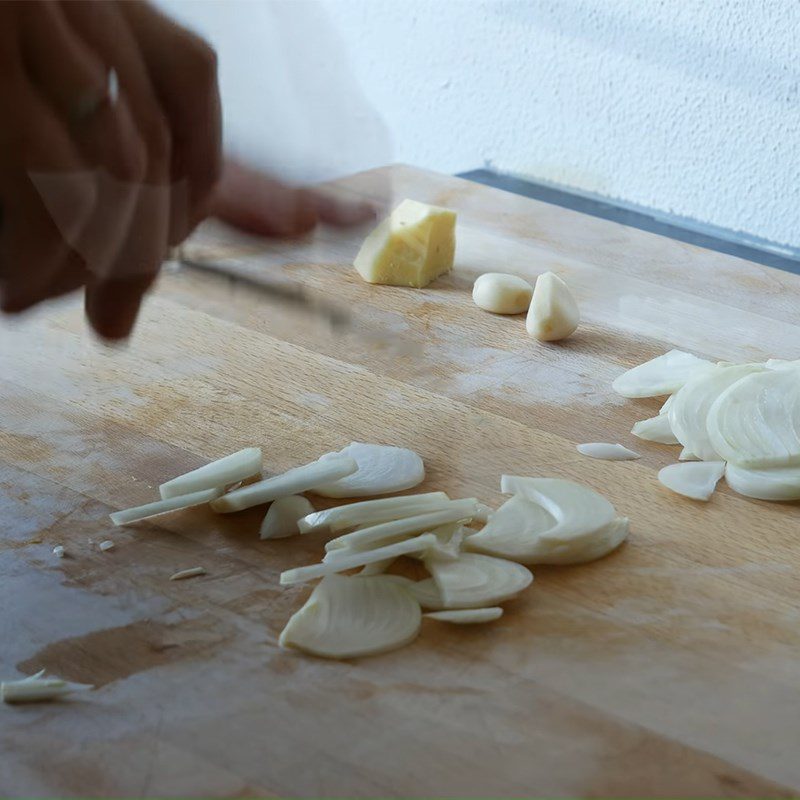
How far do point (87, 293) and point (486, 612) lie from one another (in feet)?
1.27

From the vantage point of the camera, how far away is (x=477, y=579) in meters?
0.91

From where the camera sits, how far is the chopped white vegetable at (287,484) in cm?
101

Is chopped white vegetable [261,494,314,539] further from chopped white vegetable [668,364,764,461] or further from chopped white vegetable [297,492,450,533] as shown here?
chopped white vegetable [668,364,764,461]

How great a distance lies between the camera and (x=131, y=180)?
84 cm

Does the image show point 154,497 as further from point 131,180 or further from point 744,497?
point 744,497

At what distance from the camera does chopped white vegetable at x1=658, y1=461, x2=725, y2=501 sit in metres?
1.07

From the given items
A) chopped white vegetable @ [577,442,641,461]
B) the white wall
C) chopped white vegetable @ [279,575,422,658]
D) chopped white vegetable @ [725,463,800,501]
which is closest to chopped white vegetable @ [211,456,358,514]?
chopped white vegetable @ [279,575,422,658]

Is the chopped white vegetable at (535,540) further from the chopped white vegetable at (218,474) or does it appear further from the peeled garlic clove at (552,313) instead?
the peeled garlic clove at (552,313)

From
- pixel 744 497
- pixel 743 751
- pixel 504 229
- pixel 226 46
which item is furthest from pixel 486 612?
pixel 504 229

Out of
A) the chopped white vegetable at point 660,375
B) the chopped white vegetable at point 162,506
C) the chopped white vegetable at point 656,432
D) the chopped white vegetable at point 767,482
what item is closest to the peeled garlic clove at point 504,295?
the chopped white vegetable at point 660,375

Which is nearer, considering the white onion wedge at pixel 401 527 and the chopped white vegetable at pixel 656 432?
the white onion wedge at pixel 401 527

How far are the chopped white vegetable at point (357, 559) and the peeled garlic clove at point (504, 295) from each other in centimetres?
52

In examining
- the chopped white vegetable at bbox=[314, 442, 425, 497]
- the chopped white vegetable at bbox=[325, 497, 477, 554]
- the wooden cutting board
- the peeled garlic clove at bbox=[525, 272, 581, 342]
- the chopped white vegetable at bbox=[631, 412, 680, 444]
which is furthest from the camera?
the peeled garlic clove at bbox=[525, 272, 581, 342]

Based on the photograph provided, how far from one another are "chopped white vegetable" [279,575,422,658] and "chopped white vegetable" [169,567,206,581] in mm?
97
